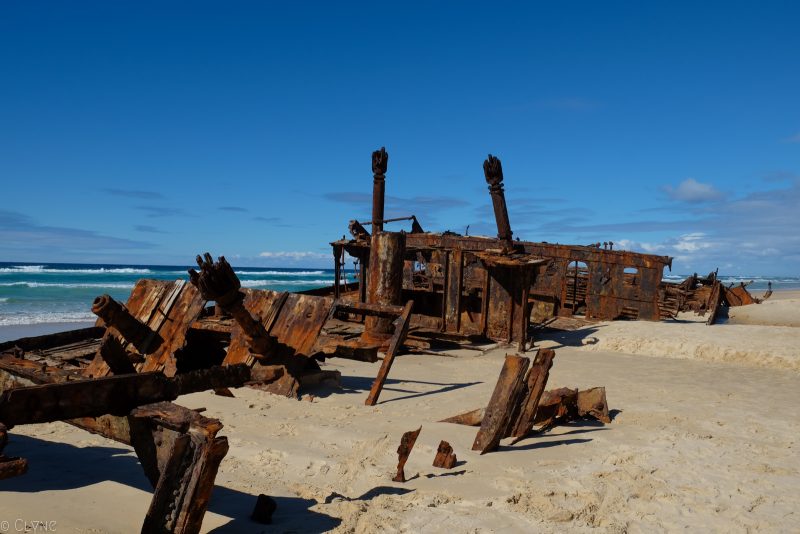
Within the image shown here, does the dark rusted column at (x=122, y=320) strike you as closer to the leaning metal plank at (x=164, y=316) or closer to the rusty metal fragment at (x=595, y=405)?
the leaning metal plank at (x=164, y=316)

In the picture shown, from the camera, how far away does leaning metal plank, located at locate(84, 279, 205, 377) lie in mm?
7539

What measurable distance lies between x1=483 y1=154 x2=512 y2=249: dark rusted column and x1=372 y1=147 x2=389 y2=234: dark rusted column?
2679 mm

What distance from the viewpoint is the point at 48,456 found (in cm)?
491

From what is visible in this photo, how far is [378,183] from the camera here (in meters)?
14.5

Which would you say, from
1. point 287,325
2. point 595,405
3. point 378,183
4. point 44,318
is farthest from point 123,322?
point 44,318

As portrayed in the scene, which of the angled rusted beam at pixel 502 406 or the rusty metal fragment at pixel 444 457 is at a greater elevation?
the angled rusted beam at pixel 502 406

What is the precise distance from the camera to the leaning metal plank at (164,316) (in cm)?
754

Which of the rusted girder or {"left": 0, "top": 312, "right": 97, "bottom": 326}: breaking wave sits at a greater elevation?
the rusted girder

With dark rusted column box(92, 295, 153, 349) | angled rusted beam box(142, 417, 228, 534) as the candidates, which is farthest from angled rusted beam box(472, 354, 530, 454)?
dark rusted column box(92, 295, 153, 349)

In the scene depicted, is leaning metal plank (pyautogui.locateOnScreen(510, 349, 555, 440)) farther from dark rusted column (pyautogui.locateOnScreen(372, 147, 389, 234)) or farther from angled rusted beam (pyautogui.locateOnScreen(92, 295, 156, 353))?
dark rusted column (pyautogui.locateOnScreen(372, 147, 389, 234))

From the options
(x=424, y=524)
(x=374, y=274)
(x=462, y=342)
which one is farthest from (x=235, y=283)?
(x=462, y=342)

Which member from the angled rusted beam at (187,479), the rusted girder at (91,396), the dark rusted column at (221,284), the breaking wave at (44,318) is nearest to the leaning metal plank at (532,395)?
the dark rusted column at (221,284)

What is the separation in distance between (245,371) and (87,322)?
2286 cm

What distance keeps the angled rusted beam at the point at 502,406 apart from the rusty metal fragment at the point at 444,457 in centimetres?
46
